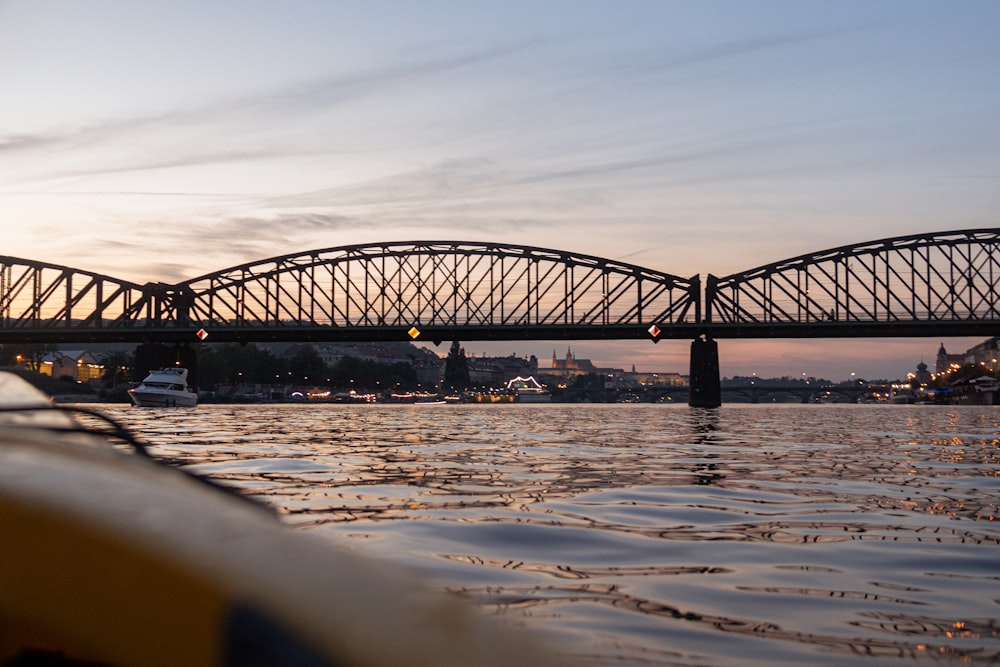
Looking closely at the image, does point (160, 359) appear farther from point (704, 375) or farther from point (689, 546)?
point (689, 546)

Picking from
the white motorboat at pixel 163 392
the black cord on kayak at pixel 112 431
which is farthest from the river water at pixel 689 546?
the white motorboat at pixel 163 392

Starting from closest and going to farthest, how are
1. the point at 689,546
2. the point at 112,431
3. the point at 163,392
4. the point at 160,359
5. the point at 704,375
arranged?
the point at 112,431 < the point at 689,546 < the point at 163,392 < the point at 704,375 < the point at 160,359

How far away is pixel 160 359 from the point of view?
5005 inches

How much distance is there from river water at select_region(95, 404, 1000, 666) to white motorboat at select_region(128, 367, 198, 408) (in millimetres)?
66069

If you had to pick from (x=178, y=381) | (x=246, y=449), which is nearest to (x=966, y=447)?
(x=246, y=449)

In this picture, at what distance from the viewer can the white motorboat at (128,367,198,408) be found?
264ft

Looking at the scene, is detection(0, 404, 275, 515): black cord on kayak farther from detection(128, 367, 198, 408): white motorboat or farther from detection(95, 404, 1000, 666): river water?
detection(128, 367, 198, 408): white motorboat

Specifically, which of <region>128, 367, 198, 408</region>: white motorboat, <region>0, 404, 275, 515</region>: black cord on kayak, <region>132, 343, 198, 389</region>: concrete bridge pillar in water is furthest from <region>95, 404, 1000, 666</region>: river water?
<region>132, 343, 198, 389</region>: concrete bridge pillar in water

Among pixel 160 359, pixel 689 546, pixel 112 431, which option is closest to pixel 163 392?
pixel 160 359

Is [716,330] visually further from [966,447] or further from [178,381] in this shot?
[966,447]

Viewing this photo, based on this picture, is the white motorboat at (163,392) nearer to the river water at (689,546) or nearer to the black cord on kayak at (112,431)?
the river water at (689,546)

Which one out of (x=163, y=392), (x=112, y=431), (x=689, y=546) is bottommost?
(x=163, y=392)

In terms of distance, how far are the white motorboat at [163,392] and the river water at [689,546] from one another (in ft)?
217

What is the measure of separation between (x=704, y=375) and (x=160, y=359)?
232 ft
